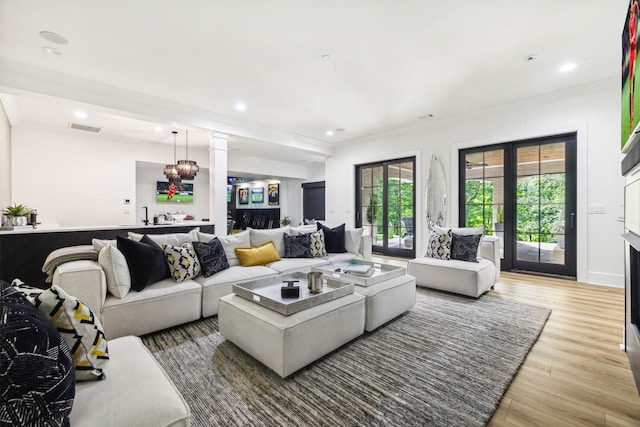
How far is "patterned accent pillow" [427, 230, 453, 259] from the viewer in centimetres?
374

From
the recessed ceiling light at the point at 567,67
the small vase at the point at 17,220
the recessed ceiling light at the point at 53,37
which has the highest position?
the recessed ceiling light at the point at 567,67

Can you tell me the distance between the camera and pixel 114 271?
229 centimetres

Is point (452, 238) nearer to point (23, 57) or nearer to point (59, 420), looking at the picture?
point (59, 420)

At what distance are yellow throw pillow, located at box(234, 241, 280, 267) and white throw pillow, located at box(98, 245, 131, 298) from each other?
1199 mm

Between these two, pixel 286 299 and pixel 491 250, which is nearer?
pixel 286 299

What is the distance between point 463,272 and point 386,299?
134 centimetres

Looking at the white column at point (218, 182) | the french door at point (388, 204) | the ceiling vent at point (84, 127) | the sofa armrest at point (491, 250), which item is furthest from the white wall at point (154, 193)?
the sofa armrest at point (491, 250)

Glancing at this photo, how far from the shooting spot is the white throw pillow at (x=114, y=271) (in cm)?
227

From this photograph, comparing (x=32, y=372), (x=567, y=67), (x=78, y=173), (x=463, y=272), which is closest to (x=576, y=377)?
(x=463, y=272)

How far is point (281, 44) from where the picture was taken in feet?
9.29

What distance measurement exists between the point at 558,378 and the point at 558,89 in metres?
4.03

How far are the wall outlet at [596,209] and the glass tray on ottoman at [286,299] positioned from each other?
12.3 ft

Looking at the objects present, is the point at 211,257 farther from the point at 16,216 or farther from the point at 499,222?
the point at 499,222

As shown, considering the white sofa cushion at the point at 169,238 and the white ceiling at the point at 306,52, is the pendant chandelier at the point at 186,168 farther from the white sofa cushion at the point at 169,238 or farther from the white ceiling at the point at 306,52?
the white sofa cushion at the point at 169,238
